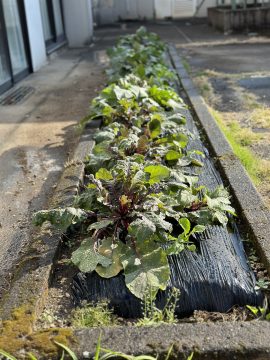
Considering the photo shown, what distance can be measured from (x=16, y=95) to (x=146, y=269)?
223 inches

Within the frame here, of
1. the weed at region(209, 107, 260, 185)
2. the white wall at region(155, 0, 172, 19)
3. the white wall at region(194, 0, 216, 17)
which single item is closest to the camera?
the weed at region(209, 107, 260, 185)

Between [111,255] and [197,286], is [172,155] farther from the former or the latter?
A: [197,286]

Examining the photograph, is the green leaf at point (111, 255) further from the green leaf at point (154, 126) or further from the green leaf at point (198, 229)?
the green leaf at point (154, 126)

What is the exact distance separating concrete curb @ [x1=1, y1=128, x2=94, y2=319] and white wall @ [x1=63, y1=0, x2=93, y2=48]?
1092 cm

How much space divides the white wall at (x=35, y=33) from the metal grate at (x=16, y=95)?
1.70 metres

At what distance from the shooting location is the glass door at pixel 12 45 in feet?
25.0

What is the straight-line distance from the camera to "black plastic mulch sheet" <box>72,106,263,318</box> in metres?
2.31

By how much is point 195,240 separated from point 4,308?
1.11 meters

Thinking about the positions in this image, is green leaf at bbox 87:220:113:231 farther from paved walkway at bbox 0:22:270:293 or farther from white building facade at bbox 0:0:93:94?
white building facade at bbox 0:0:93:94

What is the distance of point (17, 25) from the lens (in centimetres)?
870

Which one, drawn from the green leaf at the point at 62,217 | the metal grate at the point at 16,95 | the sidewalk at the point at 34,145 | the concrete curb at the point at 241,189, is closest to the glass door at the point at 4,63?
the metal grate at the point at 16,95

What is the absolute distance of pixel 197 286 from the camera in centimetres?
236

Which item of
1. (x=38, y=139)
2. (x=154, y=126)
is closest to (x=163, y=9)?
(x=38, y=139)

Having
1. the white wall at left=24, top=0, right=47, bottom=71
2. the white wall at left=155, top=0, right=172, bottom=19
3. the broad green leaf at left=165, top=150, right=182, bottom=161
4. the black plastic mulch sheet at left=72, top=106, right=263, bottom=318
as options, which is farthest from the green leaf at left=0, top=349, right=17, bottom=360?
the white wall at left=155, top=0, right=172, bottom=19
